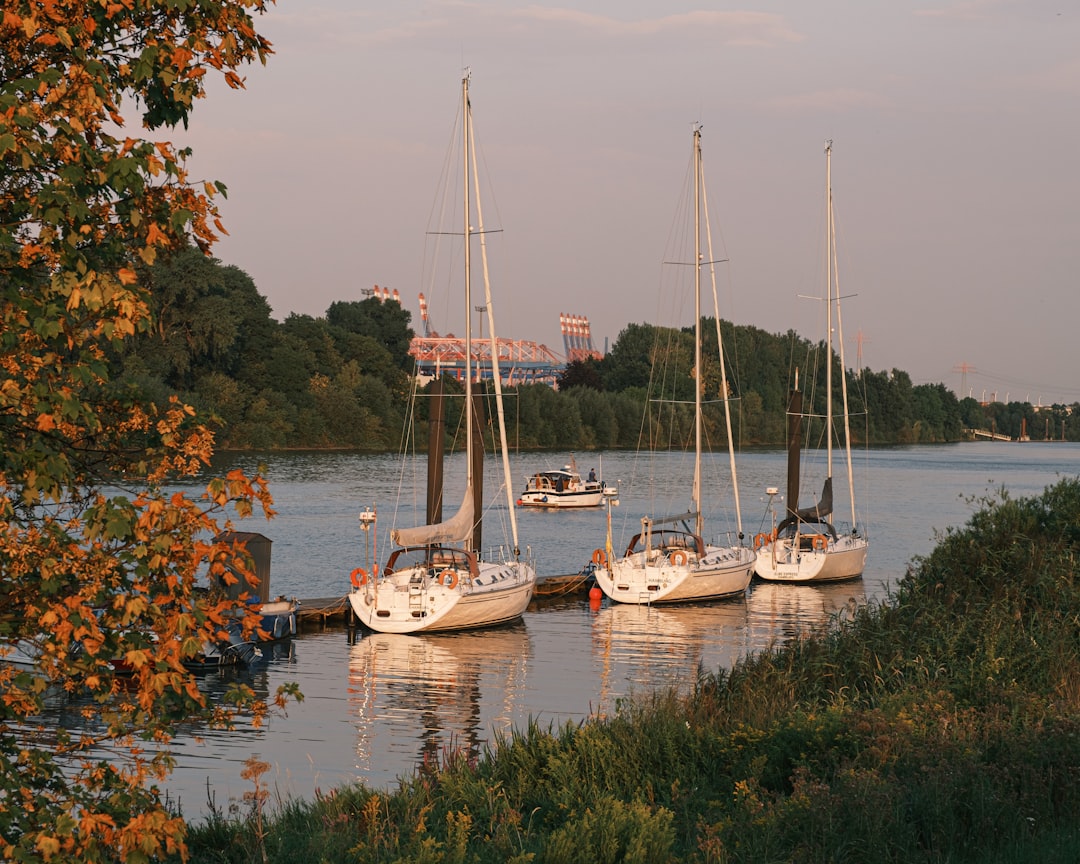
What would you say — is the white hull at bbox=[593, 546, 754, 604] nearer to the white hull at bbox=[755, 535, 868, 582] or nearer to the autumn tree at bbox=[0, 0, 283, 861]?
the white hull at bbox=[755, 535, 868, 582]

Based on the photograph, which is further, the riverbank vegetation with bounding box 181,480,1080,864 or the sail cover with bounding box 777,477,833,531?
the sail cover with bounding box 777,477,833,531

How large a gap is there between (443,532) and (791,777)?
2102cm

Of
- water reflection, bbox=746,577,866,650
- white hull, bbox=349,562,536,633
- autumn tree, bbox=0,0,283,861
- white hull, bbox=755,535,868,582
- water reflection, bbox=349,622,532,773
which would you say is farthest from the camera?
white hull, bbox=755,535,868,582

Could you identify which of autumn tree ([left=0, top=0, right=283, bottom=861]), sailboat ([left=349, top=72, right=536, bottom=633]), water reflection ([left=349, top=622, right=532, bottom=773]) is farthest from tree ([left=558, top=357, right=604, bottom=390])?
autumn tree ([left=0, top=0, right=283, bottom=861])

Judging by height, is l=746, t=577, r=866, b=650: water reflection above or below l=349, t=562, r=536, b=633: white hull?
below

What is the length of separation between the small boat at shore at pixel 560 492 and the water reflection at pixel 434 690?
5001 cm

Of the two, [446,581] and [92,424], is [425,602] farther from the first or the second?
[92,424]

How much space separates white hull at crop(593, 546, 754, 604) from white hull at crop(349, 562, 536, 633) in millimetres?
6379

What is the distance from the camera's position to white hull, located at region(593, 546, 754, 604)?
133ft

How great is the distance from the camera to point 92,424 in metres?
7.40

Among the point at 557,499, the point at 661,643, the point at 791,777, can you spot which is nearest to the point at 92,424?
the point at 791,777

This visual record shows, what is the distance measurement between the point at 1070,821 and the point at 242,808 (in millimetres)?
9926

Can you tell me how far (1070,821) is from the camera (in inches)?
441

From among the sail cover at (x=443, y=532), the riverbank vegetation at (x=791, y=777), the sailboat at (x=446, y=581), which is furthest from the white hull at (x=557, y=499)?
the riverbank vegetation at (x=791, y=777)
